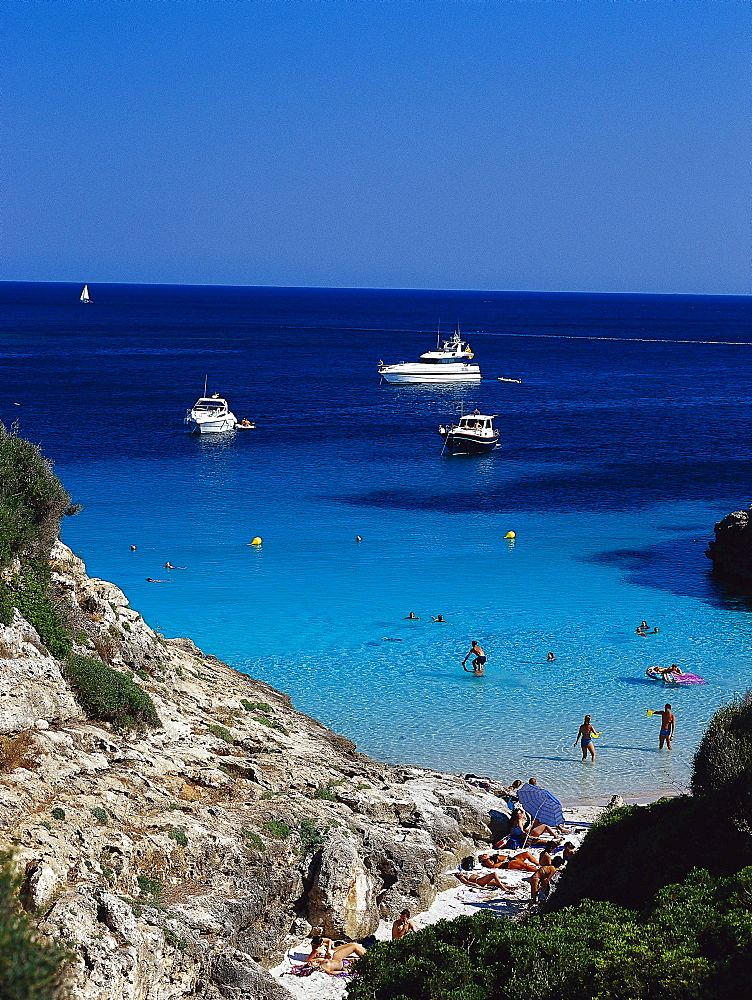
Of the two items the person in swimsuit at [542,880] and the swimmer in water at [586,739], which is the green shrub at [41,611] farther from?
the swimmer in water at [586,739]

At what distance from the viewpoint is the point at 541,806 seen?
648 inches

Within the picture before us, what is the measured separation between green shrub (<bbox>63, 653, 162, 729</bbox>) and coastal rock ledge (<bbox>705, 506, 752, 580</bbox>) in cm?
2320

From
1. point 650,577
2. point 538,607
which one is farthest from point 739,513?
point 538,607

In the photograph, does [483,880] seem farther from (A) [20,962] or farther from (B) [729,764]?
(A) [20,962]

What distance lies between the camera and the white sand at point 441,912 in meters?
11.7

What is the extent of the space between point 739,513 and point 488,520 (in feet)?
32.6

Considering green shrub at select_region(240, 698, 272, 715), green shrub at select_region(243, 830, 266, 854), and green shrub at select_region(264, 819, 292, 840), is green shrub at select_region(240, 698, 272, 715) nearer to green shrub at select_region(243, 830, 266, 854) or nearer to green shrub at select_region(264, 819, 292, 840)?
green shrub at select_region(264, 819, 292, 840)

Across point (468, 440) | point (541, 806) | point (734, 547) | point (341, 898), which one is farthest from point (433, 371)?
point (341, 898)

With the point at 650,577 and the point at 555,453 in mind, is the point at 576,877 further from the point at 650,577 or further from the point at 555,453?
the point at 555,453

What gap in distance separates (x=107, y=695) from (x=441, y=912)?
5.67 meters

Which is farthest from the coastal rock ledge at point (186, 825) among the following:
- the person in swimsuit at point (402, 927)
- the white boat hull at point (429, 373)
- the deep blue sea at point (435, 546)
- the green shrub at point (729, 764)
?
the white boat hull at point (429, 373)

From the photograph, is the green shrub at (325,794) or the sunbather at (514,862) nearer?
the green shrub at (325,794)

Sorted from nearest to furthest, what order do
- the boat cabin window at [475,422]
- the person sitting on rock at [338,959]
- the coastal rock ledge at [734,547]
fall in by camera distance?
the person sitting on rock at [338,959] → the coastal rock ledge at [734,547] → the boat cabin window at [475,422]

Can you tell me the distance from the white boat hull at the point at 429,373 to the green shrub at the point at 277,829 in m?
74.7
